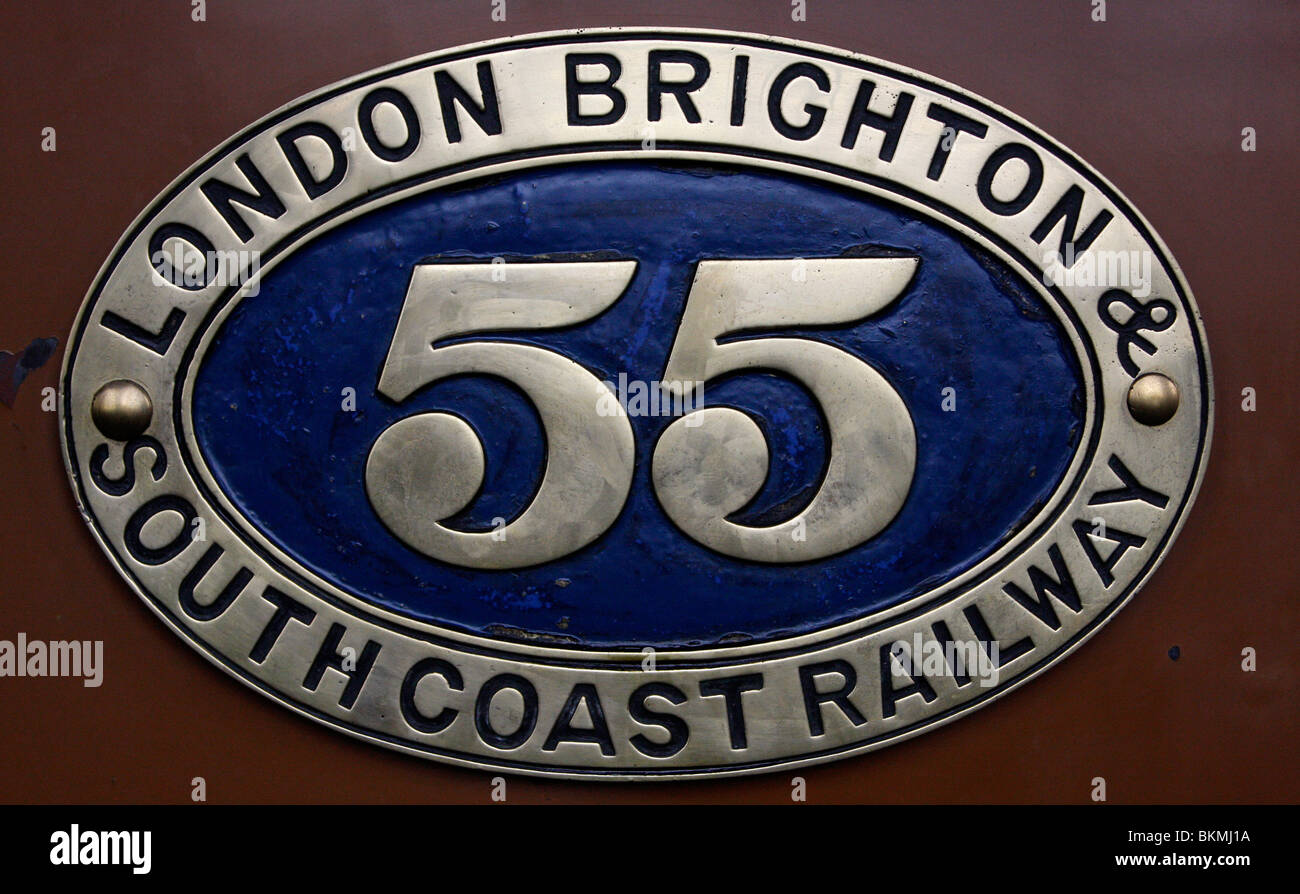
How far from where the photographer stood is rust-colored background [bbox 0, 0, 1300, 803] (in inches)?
81.1

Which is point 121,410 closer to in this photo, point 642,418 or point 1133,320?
point 642,418

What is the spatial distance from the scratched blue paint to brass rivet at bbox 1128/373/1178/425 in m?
0.11

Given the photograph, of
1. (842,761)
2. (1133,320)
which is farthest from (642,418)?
(1133,320)

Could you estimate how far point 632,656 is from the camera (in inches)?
78.5

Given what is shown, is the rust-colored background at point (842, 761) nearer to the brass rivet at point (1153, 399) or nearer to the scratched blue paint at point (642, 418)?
the brass rivet at point (1153, 399)

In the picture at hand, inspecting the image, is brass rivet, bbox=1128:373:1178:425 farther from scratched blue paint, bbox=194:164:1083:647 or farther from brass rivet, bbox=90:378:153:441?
brass rivet, bbox=90:378:153:441

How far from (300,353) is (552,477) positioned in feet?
1.85

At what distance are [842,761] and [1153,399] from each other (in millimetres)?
943

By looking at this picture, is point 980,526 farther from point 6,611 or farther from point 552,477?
point 6,611

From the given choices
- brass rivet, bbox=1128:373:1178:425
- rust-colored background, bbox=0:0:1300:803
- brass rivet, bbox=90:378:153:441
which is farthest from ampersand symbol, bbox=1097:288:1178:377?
brass rivet, bbox=90:378:153:441

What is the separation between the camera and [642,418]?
2.02m
